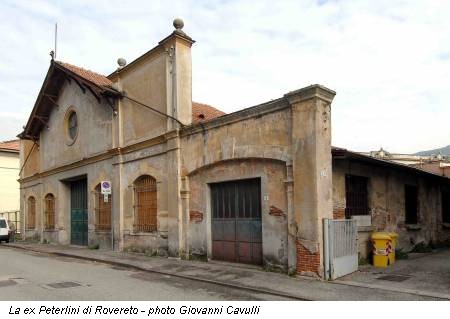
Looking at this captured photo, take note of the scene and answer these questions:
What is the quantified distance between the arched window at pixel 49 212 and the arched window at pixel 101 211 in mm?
5901

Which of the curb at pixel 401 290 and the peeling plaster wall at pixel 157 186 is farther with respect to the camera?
the peeling plaster wall at pixel 157 186

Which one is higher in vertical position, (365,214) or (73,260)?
(365,214)

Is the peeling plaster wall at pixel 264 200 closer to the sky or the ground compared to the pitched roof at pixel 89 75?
closer to the ground

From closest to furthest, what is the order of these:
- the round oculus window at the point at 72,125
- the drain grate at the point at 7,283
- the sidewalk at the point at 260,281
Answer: the sidewalk at the point at 260,281 → the drain grate at the point at 7,283 → the round oculus window at the point at 72,125

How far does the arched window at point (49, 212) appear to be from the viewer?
76.0 ft

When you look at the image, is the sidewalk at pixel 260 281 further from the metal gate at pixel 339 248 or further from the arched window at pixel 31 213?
the arched window at pixel 31 213

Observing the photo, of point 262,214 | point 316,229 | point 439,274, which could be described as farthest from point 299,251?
point 439,274

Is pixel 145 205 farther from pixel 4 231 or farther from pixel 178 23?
pixel 4 231

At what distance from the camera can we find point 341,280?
31.0 ft

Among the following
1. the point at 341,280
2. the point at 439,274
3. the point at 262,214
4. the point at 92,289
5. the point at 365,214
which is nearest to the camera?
the point at 92,289

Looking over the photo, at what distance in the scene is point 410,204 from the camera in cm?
1562

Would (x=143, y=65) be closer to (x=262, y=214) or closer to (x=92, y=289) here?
(x=262, y=214)

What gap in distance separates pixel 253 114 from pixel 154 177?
5176 millimetres

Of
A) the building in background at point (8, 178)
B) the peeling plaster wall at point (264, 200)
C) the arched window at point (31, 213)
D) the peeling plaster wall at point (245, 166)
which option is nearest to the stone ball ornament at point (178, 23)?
the peeling plaster wall at point (245, 166)
